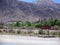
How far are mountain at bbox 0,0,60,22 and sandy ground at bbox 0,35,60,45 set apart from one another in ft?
2.57

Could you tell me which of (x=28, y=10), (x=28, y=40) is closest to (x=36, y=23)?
(x=28, y=10)

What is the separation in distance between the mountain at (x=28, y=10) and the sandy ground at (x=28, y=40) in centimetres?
78

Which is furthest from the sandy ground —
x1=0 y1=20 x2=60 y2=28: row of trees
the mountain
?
the mountain

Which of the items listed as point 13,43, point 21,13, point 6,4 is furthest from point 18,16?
point 13,43

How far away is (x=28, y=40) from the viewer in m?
8.50

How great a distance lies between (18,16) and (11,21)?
377 mm

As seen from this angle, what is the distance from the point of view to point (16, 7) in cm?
896

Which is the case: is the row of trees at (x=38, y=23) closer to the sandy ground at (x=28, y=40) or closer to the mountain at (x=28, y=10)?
the mountain at (x=28, y=10)

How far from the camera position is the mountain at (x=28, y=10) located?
870 centimetres

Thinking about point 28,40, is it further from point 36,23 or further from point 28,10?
point 28,10

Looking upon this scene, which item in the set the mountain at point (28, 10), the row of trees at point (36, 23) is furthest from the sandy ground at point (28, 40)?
the mountain at point (28, 10)

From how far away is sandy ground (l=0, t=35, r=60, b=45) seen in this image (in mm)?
8219

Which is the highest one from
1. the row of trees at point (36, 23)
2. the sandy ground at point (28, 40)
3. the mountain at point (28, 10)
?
the mountain at point (28, 10)

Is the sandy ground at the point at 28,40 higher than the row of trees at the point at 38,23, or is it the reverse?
the row of trees at the point at 38,23
